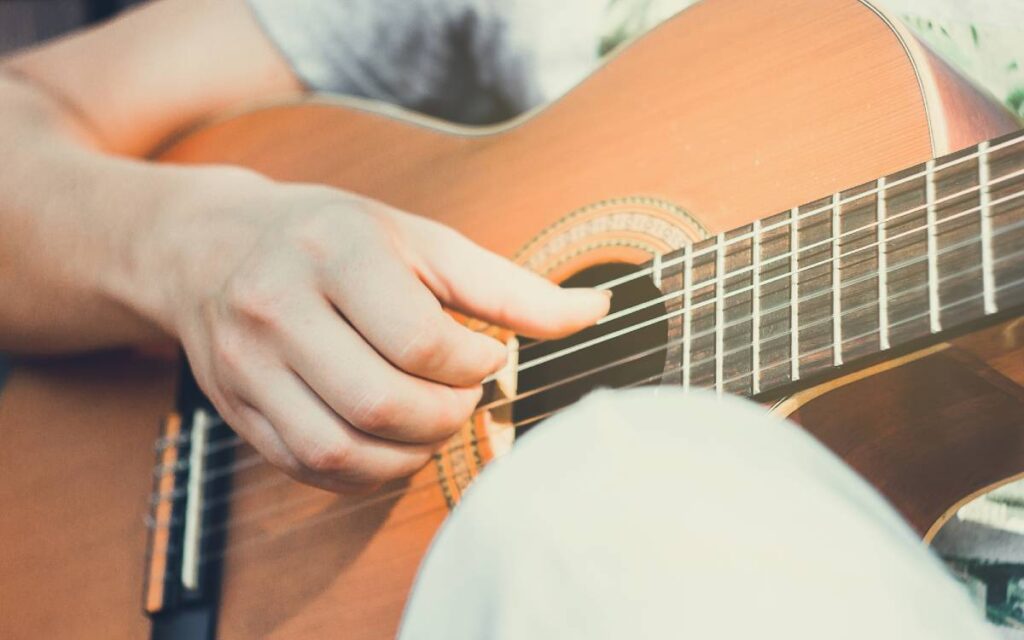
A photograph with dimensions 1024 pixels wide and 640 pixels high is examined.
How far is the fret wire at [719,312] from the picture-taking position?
1.62 feet

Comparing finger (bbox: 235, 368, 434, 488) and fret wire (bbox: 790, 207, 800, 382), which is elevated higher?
fret wire (bbox: 790, 207, 800, 382)

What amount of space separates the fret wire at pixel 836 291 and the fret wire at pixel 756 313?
4 cm

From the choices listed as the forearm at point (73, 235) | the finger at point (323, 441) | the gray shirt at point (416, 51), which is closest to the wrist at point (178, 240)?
the forearm at point (73, 235)

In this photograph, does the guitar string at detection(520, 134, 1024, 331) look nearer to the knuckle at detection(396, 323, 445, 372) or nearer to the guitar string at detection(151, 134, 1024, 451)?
the guitar string at detection(151, 134, 1024, 451)

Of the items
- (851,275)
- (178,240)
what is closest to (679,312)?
(851,275)

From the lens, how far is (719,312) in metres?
0.51

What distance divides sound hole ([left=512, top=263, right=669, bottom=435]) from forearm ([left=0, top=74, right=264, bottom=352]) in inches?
13.0

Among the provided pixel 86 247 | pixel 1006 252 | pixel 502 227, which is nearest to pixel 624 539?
pixel 1006 252

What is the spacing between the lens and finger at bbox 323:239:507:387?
0.51 meters

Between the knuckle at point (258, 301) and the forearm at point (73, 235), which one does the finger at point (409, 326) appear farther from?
the forearm at point (73, 235)

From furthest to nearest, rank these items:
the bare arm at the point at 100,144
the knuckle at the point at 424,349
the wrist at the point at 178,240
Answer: the bare arm at the point at 100,144 < the wrist at the point at 178,240 < the knuckle at the point at 424,349

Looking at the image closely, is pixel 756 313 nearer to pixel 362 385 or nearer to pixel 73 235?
pixel 362 385

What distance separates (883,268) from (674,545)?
0.85 ft

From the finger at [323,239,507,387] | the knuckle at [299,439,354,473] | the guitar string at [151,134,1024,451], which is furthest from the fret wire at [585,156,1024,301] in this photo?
the knuckle at [299,439,354,473]
